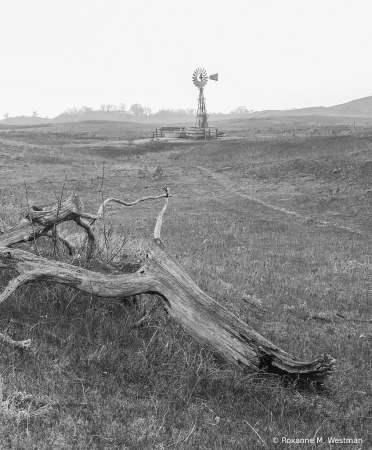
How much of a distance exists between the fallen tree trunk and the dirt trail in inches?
590

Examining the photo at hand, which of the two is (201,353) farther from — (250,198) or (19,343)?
(250,198)

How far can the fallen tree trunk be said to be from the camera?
5035 mm

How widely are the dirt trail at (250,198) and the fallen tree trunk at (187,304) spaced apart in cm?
1499

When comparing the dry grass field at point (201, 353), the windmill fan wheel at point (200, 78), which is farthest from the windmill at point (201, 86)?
the dry grass field at point (201, 353)

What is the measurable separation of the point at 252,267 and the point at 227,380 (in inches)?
311

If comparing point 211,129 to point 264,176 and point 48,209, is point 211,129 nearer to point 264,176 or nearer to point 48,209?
point 264,176

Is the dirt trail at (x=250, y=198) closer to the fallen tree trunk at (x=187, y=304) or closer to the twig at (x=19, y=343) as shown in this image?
the fallen tree trunk at (x=187, y=304)

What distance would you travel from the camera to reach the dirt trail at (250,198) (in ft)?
66.8

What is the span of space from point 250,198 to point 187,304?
22123 mm

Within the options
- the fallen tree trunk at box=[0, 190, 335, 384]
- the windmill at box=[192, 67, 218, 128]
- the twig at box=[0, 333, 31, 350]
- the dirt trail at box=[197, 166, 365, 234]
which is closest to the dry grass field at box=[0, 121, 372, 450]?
the twig at box=[0, 333, 31, 350]

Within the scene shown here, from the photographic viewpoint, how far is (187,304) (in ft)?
17.4

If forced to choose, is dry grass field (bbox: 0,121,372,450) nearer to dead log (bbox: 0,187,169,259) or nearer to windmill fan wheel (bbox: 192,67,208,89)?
dead log (bbox: 0,187,169,259)

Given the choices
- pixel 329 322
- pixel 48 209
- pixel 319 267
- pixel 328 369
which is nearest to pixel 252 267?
pixel 319 267

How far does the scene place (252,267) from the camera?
12594 millimetres
